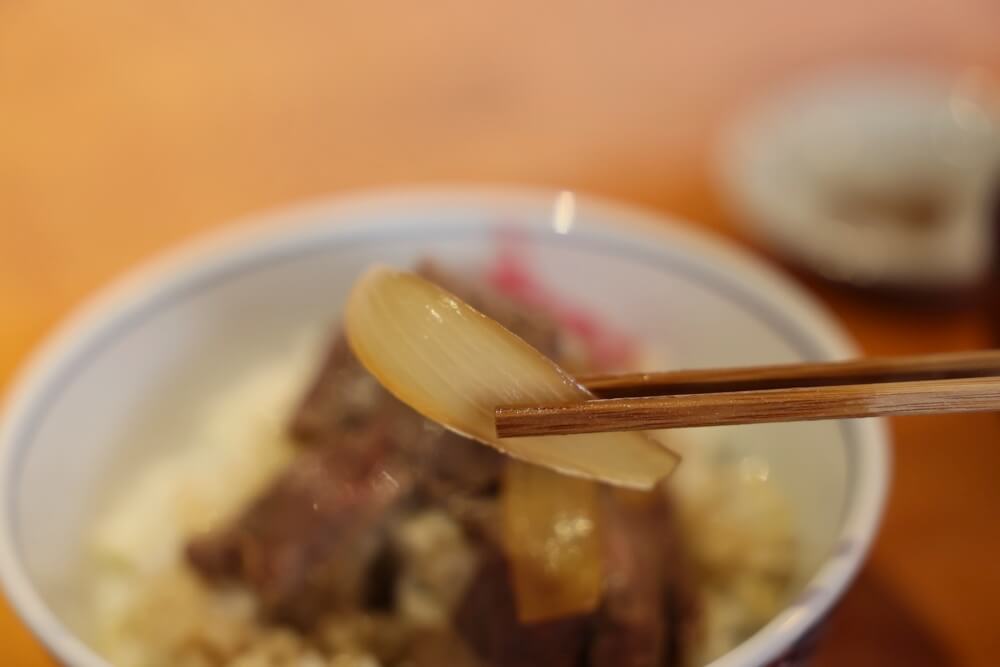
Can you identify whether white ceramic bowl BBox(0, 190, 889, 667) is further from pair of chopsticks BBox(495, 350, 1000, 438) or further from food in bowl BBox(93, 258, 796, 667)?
pair of chopsticks BBox(495, 350, 1000, 438)

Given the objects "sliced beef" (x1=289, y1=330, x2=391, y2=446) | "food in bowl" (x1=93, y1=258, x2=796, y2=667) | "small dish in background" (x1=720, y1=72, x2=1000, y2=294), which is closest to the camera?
"food in bowl" (x1=93, y1=258, x2=796, y2=667)

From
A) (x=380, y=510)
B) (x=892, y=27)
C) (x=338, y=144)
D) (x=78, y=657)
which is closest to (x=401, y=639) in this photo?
(x=380, y=510)

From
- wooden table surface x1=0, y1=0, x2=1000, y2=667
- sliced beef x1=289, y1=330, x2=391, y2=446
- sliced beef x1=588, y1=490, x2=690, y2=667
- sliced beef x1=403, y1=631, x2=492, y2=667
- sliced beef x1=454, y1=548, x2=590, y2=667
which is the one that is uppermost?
wooden table surface x1=0, y1=0, x2=1000, y2=667

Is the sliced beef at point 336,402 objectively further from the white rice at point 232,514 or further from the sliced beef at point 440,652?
the sliced beef at point 440,652

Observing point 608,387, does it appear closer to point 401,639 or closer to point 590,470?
point 590,470

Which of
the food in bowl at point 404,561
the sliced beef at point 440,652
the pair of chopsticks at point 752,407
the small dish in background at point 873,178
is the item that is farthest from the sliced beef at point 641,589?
the small dish in background at point 873,178

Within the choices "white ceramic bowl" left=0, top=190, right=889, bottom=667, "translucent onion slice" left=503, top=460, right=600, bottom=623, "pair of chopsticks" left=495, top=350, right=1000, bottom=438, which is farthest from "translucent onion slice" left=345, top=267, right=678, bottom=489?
"white ceramic bowl" left=0, top=190, right=889, bottom=667
